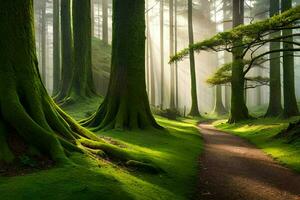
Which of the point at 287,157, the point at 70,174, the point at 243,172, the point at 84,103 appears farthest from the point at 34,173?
the point at 84,103

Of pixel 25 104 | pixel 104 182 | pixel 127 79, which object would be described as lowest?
pixel 104 182

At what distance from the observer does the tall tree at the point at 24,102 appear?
336 inches

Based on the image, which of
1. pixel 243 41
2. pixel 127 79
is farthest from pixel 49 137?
pixel 243 41

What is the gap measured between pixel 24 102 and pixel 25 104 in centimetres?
5

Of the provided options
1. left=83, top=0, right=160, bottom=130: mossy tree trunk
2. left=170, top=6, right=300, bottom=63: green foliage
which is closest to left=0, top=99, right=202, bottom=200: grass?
left=83, top=0, right=160, bottom=130: mossy tree trunk

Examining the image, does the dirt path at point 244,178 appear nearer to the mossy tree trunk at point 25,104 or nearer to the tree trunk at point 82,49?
the mossy tree trunk at point 25,104

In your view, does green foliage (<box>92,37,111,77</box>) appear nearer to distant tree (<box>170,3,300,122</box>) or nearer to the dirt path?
distant tree (<box>170,3,300,122</box>)

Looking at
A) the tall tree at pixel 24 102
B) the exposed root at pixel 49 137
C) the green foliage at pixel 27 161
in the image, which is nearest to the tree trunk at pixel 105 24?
the exposed root at pixel 49 137

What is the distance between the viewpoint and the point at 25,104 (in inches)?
363

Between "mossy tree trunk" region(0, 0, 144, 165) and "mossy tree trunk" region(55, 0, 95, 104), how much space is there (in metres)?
14.5

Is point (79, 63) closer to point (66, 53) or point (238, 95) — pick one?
point (66, 53)

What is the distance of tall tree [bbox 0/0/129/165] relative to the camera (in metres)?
8.55

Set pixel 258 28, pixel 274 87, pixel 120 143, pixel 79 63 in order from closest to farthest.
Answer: pixel 120 143, pixel 258 28, pixel 79 63, pixel 274 87

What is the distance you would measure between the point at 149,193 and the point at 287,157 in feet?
23.6
